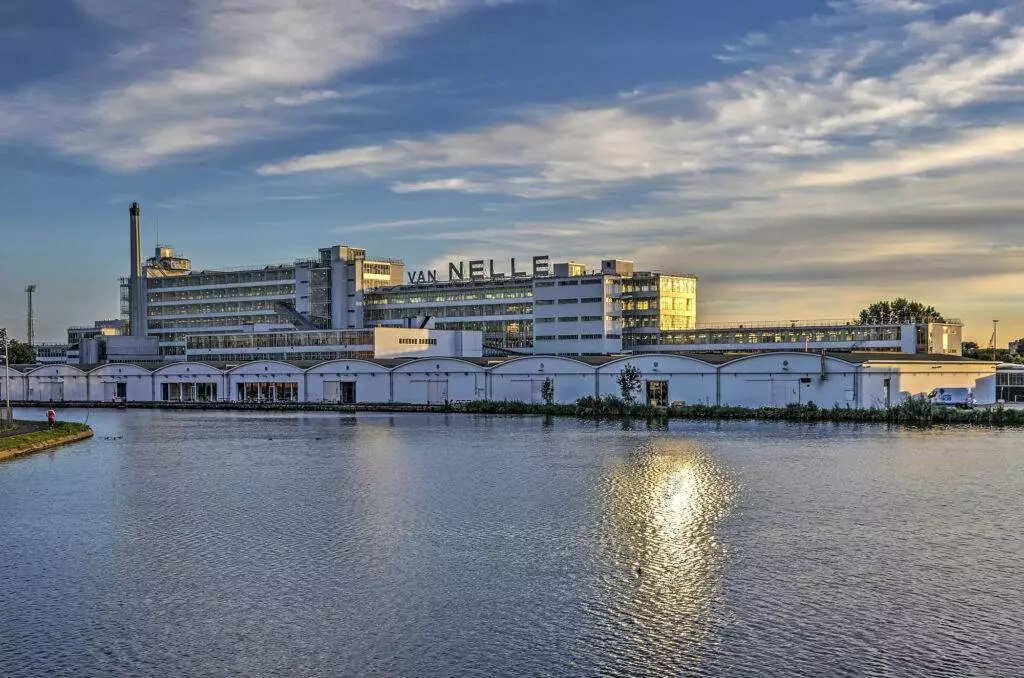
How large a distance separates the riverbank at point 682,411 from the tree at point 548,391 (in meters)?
0.89

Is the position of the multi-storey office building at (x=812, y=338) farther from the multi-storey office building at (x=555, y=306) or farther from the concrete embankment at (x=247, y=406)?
the concrete embankment at (x=247, y=406)

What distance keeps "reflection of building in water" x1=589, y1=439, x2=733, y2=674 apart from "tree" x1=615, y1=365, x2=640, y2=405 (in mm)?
32550

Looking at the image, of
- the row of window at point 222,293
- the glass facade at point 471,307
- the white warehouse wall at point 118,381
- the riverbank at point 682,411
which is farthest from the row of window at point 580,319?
the white warehouse wall at point 118,381

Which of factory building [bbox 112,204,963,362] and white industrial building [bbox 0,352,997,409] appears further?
factory building [bbox 112,204,963,362]

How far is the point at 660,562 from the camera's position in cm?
2291

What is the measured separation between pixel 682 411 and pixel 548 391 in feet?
38.1

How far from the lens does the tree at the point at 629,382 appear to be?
72500 millimetres

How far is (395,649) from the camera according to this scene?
16891 millimetres

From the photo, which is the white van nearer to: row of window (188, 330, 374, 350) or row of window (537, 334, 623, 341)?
row of window (537, 334, 623, 341)

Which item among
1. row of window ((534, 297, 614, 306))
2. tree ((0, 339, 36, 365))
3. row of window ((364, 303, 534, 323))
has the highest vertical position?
row of window ((534, 297, 614, 306))

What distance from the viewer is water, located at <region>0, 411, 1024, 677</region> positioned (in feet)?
54.5

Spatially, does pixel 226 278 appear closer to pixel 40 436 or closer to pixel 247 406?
pixel 247 406

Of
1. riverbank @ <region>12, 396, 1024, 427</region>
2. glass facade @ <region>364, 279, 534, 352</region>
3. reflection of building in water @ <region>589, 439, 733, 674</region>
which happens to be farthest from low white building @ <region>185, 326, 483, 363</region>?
reflection of building in water @ <region>589, 439, 733, 674</region>

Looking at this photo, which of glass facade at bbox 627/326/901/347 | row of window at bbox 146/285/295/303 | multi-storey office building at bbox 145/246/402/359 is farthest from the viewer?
row of window at bbox 146/285/295/303
